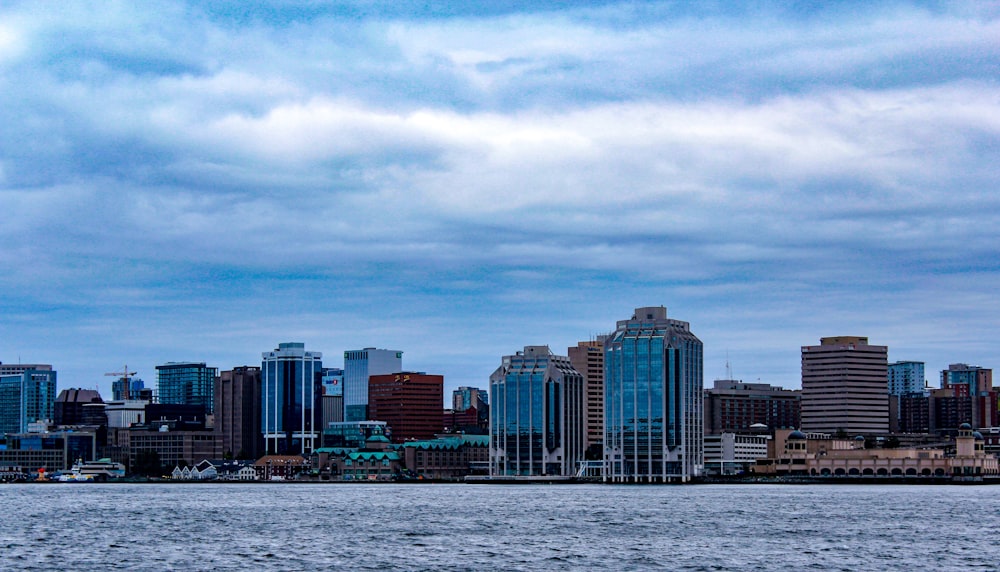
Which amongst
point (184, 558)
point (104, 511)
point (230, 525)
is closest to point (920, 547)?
point (184, 558)

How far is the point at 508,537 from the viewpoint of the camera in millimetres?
109438

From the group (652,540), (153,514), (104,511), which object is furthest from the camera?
(104,511)

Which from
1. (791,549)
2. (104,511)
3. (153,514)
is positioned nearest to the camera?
(791,549)

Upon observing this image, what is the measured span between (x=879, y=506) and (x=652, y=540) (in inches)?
2529

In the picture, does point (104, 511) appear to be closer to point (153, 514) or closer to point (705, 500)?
point (153, 514)

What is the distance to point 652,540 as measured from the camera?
10638 centimetres

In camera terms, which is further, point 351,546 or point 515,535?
point 515,535

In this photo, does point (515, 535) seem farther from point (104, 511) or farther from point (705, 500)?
point (705, 500)

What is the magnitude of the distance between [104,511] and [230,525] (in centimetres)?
3850

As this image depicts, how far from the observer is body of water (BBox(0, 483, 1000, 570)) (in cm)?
8894

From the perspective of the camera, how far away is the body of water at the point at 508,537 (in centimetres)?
8894

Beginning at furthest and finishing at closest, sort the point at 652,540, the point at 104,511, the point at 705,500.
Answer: the point at 705,500
the point at 104,511
the point at 652,540

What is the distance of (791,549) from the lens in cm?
9794

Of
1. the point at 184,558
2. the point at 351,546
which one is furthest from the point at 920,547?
the point at 184,558
